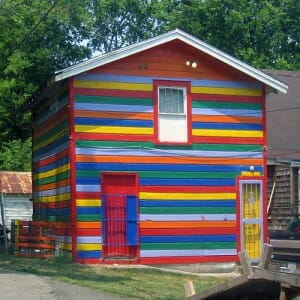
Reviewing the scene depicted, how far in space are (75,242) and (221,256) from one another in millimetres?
3997

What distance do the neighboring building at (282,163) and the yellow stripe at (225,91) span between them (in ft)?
11.3

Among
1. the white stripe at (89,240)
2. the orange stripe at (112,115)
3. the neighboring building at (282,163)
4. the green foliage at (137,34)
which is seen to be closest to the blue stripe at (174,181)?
the white stripe at (89,240)

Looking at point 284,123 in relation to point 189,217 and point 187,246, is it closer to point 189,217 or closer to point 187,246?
point 189,217

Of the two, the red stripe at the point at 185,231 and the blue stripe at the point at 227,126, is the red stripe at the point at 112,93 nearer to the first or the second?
the blue stripe at the point at 227,126

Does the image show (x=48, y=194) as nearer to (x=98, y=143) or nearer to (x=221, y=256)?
(x=98, y=143)

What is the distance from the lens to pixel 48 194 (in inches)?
819

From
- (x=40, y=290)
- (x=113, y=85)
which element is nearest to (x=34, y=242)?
(x=113, y=85)

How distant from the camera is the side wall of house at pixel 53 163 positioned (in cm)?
1858

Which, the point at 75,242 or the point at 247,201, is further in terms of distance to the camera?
the point at 247,201

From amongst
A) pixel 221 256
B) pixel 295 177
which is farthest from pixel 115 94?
pixel 295 177

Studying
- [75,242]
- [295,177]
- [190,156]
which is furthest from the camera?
[295,177]

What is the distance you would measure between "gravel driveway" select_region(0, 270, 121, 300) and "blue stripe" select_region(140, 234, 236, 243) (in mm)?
5038

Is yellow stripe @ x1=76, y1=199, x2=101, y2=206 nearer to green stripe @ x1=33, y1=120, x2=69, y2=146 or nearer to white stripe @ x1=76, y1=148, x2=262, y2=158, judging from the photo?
white stripe @ x1=76, y1=148, x2=262, y2=158

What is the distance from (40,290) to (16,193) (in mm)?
25854
